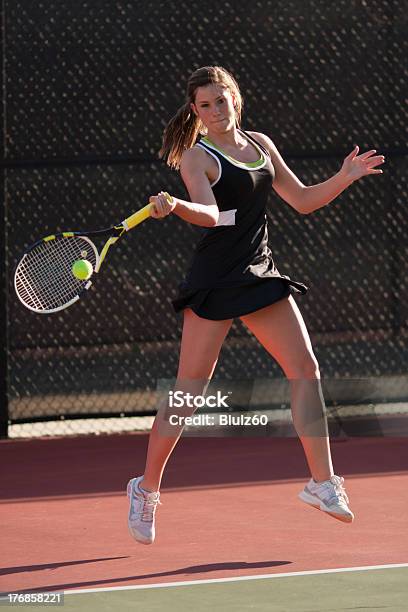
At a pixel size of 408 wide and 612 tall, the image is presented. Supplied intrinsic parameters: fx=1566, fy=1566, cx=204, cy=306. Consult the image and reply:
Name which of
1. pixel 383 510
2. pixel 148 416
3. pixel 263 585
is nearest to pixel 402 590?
pixel 263 585

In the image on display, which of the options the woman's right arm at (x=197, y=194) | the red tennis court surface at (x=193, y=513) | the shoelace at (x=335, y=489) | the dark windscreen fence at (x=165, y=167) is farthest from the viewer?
the dark windscreen fence at (x=165, y=167)

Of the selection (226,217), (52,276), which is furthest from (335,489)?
(52,276)

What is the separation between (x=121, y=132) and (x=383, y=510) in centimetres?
307

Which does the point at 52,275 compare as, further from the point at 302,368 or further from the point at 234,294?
the point at 302,368

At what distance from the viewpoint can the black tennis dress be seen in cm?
539

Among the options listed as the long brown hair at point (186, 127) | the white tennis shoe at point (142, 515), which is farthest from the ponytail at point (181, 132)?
the white tennis shoe at point (142, 515)

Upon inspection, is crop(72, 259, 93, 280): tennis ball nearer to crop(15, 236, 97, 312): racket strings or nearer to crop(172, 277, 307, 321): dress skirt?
crop(15, 236, 97, 312): racket strings

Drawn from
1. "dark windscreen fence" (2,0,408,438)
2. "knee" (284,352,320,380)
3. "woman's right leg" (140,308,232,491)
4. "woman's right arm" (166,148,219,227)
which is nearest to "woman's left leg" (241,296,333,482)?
"knee" (284,352,320,380)

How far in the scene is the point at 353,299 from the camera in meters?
8.99

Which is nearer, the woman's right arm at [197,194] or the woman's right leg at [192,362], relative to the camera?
the woman's right arm at [197,194]

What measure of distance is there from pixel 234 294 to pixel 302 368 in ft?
1.14

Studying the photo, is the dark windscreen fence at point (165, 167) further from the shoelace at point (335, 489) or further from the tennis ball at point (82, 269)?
the shoelace at point (335, 489)

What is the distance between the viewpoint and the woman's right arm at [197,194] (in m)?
5.07

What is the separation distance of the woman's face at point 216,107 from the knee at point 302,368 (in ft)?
2.74
